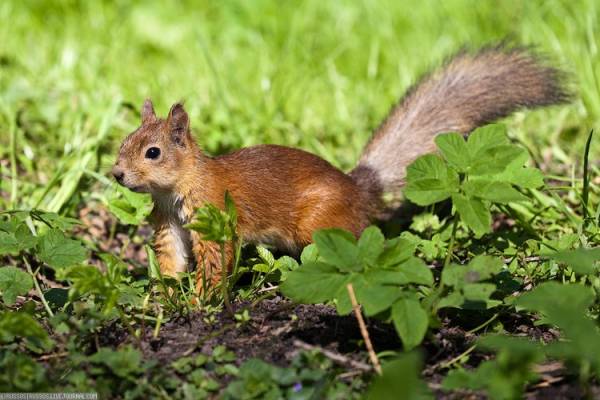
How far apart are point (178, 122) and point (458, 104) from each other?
1.20 meters

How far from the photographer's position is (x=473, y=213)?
222cm

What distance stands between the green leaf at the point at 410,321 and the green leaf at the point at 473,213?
29 centimetres

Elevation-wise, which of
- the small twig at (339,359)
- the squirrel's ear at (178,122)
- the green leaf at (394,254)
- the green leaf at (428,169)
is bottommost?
the small twig at (339,359)

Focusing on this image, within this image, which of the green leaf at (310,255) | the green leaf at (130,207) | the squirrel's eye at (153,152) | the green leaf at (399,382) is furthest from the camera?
the green leaf at (130,207)

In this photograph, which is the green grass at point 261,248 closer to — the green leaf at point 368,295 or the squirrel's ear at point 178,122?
the green leaf at point 368,295

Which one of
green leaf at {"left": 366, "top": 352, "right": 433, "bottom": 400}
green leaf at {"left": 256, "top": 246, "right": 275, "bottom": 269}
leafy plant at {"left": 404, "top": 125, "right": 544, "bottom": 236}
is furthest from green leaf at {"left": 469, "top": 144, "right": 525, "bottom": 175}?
green leaf at {"left": 366, "top": 352, "right": 433, "bottom": 400}

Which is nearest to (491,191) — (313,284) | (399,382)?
(313,284)

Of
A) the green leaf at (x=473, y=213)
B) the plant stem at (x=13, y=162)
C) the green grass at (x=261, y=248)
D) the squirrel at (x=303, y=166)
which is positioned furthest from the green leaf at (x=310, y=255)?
the plant stem at (x=13, y=162)

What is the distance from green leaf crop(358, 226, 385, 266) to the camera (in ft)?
7.01

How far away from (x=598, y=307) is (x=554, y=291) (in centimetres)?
53

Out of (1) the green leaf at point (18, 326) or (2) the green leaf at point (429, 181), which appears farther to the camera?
(2) the green leaf at point (429, 181)

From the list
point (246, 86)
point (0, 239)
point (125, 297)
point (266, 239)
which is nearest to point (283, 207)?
point (266, 239)

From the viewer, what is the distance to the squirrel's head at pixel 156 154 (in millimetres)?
2982

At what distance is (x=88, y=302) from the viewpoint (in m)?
2.58
